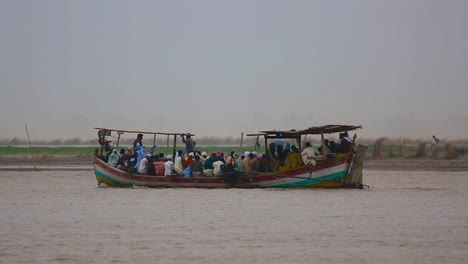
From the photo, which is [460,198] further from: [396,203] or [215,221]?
[215,221]

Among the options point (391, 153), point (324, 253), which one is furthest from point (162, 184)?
point (391, 153)

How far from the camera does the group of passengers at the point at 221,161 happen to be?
89.1 ft

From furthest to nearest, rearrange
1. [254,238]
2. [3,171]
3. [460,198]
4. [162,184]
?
[3,171]
[162,184]
[460,198]
[254,238]

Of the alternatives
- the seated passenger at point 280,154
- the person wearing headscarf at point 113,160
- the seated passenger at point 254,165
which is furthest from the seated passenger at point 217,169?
the person wearing headscarf at point 113,160

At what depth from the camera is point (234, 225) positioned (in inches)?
741

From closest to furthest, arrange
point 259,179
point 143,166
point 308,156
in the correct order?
1. point 308,156
2. point 259,179
3. point 143,166

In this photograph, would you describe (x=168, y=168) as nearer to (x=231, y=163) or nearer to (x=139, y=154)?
(x=139, y=154)

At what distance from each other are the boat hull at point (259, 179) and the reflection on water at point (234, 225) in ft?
0.98

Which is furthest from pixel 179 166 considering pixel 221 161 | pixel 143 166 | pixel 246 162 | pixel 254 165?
pixel 254 165

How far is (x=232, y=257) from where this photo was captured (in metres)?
14.8

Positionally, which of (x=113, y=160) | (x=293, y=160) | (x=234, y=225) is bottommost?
(x=234, y=225)

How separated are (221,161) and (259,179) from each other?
4.83 feet

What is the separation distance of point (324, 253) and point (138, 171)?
15179 millimetres

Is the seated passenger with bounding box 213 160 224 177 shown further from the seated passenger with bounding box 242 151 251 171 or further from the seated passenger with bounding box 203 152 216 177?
the seated passenger with bounding box 242 151 251 171
